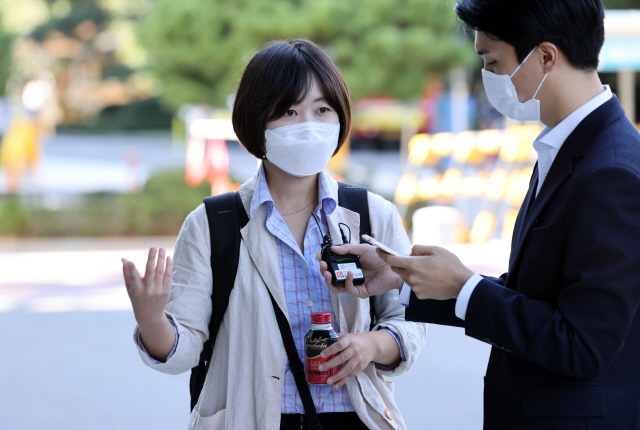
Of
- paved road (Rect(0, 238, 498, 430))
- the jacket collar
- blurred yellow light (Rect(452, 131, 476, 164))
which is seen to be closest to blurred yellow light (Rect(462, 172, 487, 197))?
blurred yellow light (Rect(452, 131, 476, 164))

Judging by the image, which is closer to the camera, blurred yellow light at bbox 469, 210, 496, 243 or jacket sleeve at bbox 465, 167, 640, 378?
jacket sleeve at bbox 465, 167, 640, 378

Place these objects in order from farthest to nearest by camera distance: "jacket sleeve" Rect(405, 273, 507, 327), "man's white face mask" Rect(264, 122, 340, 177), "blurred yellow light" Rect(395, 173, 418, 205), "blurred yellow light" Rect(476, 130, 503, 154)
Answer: "blurred yellow light" Rect(395, 173, 418, 205) → "blurred yellow light" Rect(476, 130, 503, 154) → "man's white face mask" Rect(264, 122, 340, 177) → "jacket sleeve" Rect(405, 273, 507, 327)

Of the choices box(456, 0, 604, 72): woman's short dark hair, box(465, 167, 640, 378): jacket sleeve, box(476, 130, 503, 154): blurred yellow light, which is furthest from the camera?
box(476, 130, 503, 154): blurred yellow light

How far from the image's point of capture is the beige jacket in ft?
6.64

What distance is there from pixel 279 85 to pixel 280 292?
617 mm

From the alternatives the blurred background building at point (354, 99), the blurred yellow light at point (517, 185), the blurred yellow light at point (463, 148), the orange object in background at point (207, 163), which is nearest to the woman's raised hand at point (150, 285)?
the blurred background building at point (354, 99)

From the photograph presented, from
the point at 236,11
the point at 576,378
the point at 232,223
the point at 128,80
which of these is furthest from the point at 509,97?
the point at 128,80

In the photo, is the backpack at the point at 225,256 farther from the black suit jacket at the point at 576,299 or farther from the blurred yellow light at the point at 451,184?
the blurred yellow light at the point at 451,184

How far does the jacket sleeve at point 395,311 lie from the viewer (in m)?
2.13

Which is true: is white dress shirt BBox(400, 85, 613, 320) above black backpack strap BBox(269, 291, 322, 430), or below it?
above

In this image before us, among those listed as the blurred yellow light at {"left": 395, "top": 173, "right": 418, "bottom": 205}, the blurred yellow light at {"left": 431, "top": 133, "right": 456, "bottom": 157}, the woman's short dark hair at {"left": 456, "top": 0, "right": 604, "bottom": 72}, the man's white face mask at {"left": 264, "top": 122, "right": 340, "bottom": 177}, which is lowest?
the blurred yellow light at {"left": 395, "top": 173, "right": 418, "bottom": 205}

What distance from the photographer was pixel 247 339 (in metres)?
2.07

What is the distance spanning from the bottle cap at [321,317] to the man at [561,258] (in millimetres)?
303

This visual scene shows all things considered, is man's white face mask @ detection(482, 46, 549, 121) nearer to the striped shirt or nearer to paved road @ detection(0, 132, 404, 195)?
the striped shirt
